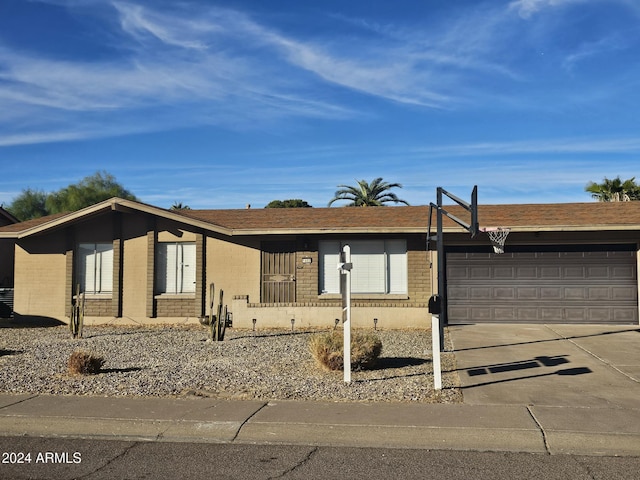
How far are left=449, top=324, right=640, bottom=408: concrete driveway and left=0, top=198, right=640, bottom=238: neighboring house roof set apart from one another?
9.20 feet

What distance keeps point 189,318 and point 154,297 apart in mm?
1230

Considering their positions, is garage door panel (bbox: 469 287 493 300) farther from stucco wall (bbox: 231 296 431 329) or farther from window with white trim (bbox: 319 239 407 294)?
window with white trim (bbox: 319 239 407 294)

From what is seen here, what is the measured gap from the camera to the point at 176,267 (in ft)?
60.7

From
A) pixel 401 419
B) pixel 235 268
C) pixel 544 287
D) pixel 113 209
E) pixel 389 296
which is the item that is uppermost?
pixel 113 209

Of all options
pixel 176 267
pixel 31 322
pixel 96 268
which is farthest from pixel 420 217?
pixel 31 322

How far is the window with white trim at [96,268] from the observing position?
738 inches

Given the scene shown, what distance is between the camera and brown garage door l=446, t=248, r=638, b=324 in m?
16.8

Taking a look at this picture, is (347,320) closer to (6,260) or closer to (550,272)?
(550,272)

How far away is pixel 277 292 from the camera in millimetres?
18047

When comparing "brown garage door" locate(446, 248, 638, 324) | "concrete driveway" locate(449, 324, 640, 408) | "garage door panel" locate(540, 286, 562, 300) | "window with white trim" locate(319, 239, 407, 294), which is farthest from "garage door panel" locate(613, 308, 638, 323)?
"window with white trim" locate(319, 239, 407, 294)

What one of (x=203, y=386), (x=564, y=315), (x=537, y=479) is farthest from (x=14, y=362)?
(x=564, y=315)

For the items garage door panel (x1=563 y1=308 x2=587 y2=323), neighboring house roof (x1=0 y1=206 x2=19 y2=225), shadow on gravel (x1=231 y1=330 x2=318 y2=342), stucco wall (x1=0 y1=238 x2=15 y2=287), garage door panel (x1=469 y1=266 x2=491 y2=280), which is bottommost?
shadow on gravel (x1=231 y1=330 x2=318 y2=342)

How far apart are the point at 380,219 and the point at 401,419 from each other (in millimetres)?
11658

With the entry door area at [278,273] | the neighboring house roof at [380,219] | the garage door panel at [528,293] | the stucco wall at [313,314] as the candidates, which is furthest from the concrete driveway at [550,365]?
the entry door area at [278,273]
